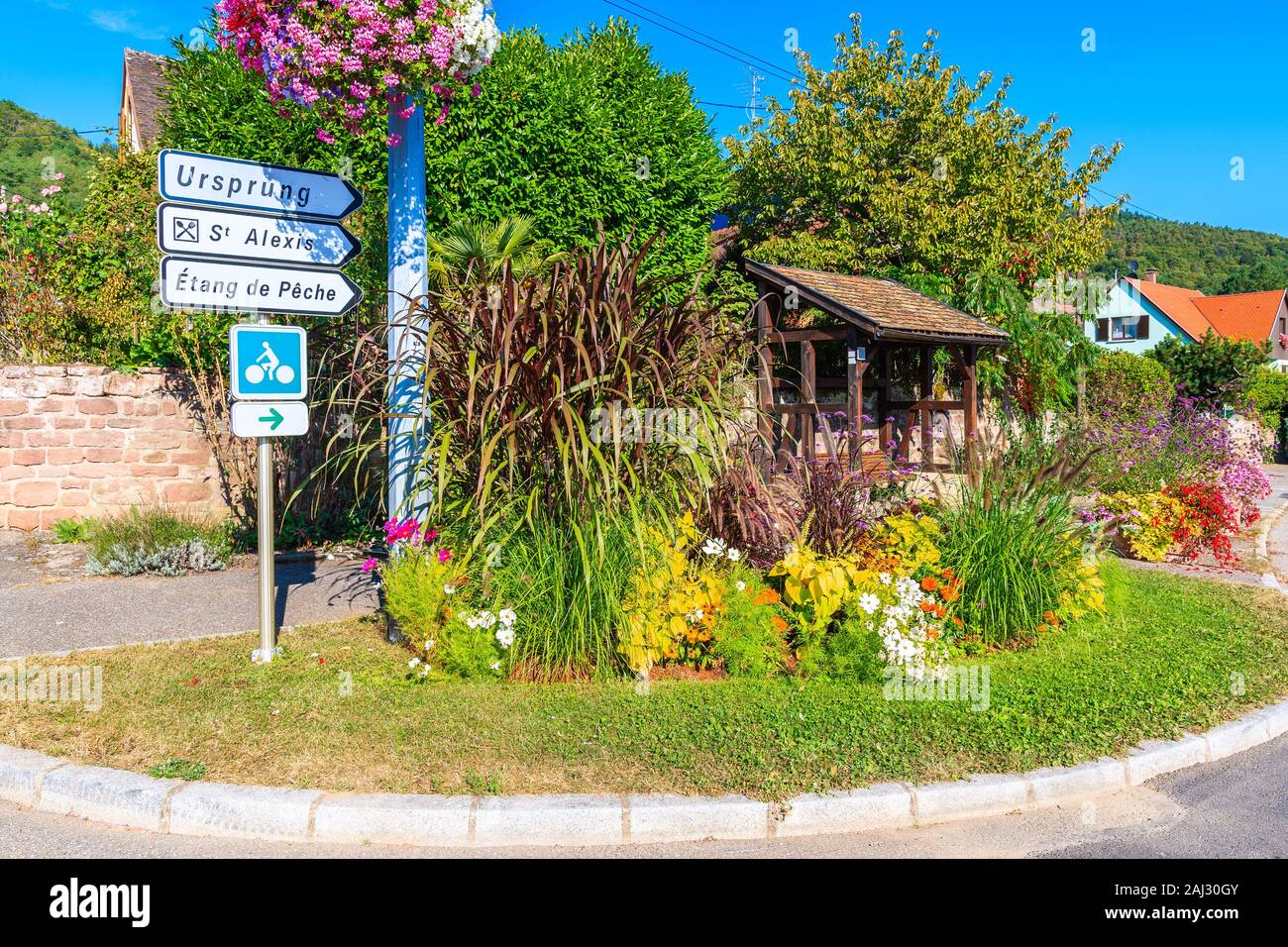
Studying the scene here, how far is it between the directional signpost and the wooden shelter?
19.2 ft

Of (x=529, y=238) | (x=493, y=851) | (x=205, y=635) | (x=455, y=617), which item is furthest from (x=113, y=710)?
(x=529, y=238)

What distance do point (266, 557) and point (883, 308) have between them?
10048 millimetres

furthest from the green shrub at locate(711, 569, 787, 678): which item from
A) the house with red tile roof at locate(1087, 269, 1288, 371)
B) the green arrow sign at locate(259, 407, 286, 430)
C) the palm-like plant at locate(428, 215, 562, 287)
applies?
the house with red tile roof at locate(1087, 269, 1288, 371)

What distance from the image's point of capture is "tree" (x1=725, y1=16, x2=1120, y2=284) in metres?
17.5

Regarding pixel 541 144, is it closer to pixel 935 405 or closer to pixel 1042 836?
pixel 935 405

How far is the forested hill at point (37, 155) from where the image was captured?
15008 mm

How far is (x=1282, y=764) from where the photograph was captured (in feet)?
14.4

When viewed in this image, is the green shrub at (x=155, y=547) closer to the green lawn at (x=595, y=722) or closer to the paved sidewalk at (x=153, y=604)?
the paved sidewalk at (x=153, y=604)

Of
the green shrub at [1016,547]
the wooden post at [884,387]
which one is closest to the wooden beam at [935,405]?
the wooden post at [884,387]

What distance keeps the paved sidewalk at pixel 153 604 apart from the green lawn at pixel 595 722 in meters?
0.57

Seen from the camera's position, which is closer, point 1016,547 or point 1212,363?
point 1016,547

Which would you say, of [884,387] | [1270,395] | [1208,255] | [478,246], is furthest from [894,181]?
[1208,255]

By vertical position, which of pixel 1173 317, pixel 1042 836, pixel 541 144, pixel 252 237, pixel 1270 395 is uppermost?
pixel 1173 317

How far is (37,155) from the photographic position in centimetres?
2178
